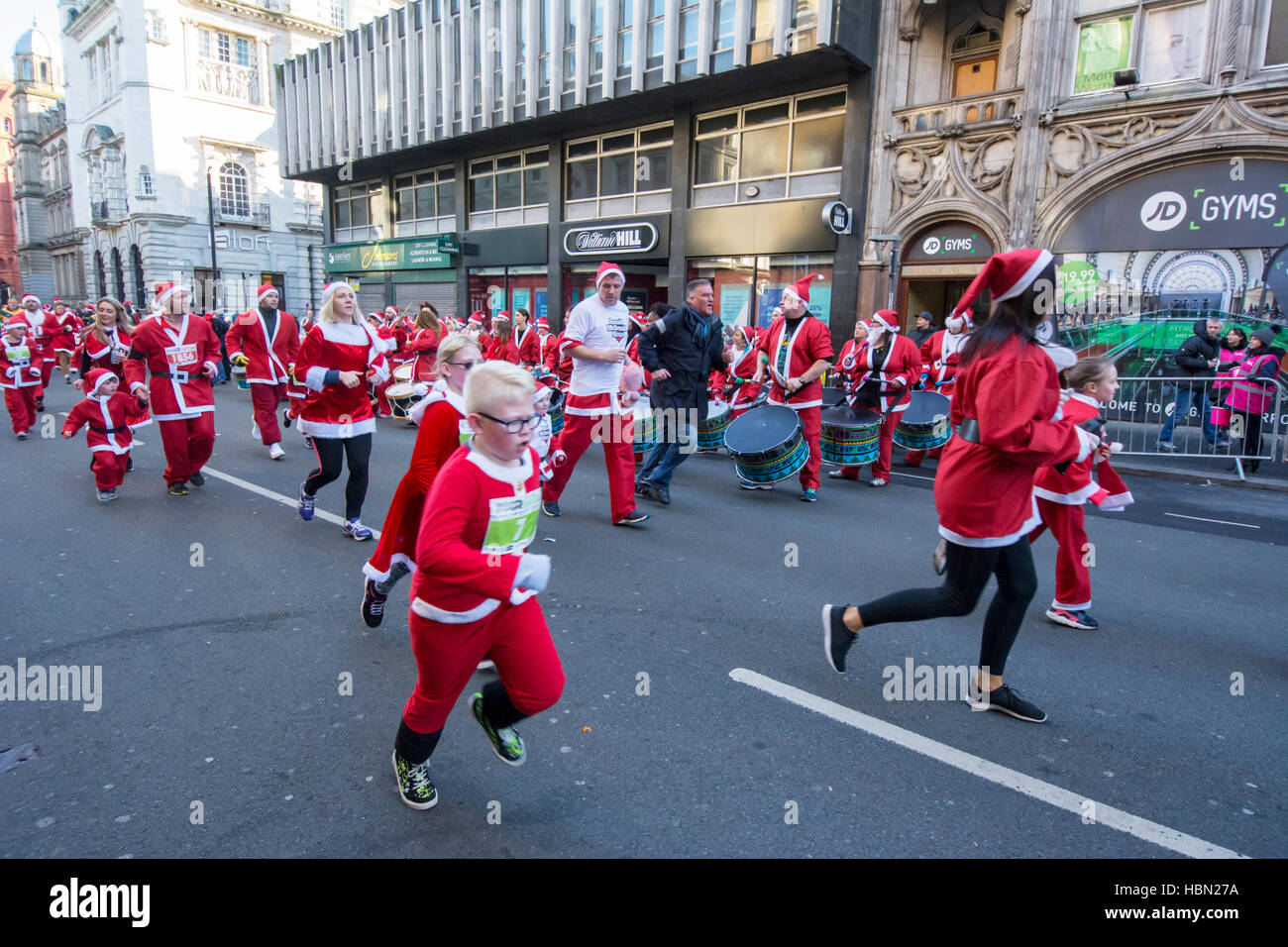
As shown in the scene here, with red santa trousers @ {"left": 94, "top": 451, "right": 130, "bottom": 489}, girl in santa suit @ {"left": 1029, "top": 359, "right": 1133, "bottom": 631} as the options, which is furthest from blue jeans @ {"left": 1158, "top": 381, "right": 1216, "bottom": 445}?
red santa trousers @ {"left": 94, "top": 451, "right": 130, "bottom": 489}

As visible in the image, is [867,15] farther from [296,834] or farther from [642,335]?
[296,834]

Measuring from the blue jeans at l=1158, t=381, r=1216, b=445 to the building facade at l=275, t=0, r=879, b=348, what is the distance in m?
7.27

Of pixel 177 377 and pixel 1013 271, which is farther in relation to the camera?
pixel 177 377

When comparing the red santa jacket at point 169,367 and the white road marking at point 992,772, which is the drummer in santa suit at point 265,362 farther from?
the white road marking at point 992,772

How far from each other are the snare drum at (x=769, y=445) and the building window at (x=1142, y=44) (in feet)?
35.6

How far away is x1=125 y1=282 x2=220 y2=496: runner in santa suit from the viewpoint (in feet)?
24.5

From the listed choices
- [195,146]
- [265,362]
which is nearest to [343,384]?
[265,362]

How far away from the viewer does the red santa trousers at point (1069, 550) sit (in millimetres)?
4531

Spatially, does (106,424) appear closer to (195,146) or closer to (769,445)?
(769,445)

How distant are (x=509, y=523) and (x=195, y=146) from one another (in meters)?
54.5

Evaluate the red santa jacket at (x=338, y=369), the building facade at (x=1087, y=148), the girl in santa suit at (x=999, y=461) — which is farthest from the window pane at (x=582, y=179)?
the girl in santa suit at (x=999, y=461)

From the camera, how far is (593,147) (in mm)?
22750

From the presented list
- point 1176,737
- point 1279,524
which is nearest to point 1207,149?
point 1279,524

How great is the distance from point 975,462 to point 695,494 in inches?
197
